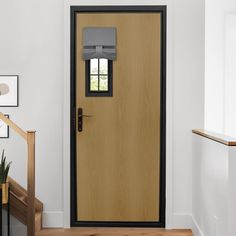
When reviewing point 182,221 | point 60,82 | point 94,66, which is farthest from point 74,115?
point 182,221

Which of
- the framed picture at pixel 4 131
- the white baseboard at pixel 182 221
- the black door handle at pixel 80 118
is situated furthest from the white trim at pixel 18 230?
the white baseboard at pixel 182 221

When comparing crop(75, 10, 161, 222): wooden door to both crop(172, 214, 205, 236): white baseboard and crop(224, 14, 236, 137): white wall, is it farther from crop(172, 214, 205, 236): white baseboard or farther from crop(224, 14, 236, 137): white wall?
crop(224, 14, 236, 137): white wall

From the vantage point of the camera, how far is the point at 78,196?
4.61 metres

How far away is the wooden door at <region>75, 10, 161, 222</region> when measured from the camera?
A: 15.0 ft

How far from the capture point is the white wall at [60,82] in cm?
454

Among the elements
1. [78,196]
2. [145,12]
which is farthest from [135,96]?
[78,196]

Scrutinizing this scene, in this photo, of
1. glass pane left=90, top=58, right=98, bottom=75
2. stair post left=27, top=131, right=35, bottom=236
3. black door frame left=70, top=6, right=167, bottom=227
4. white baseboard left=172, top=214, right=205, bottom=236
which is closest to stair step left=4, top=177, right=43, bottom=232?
stair post left=27, top=131, right=35, bottom=236

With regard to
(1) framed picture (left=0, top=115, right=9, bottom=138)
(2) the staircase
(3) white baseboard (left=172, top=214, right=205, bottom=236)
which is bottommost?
(3) white baseboard (left=172, top=214, right=205, bottom=236)

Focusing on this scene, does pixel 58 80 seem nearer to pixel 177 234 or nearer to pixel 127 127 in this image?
pixel 127 127

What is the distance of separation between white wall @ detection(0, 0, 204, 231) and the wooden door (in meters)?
0.13

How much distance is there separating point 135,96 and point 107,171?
0.77 metres

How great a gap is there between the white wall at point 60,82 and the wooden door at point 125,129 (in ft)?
0.43

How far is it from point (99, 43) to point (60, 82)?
0.53 metres

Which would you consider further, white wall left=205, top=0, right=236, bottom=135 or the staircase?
white wall left=205, top=0, right=236, bottom=135
